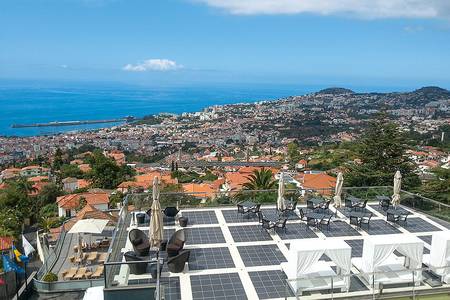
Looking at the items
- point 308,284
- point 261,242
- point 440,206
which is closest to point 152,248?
point 261,242

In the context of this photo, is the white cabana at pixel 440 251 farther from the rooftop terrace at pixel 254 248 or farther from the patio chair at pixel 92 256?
the patio chair at pixel 92 256

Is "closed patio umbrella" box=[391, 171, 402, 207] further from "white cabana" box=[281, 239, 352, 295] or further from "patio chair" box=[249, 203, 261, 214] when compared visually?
"white cabana" box=[281, 239, 352, 295]

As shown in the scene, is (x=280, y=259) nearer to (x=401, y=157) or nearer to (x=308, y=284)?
(x=308, y=284)

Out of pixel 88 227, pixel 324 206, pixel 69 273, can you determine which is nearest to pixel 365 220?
pixel 324 206

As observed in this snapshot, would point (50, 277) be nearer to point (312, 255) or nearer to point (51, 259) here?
point (51, 259)

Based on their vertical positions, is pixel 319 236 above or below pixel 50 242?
above
